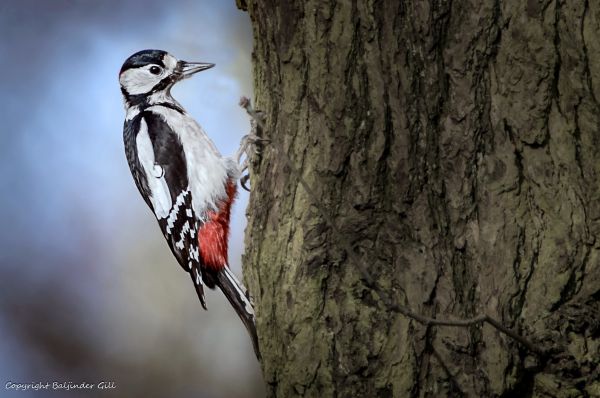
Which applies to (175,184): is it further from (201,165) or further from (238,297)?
(238,297)

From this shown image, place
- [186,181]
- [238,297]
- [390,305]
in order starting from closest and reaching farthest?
1. [390,305]
2. [238,297]
3. [186,181]

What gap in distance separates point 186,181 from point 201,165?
0.12 m

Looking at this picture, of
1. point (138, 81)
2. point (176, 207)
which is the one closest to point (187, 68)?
point (138, 81)

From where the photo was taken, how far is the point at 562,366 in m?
1.66

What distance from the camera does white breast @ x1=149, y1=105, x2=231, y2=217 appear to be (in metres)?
3.10

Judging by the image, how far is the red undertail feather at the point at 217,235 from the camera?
305 cm

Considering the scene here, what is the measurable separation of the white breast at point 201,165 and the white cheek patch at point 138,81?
11.3 inches

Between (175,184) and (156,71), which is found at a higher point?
(156,71)

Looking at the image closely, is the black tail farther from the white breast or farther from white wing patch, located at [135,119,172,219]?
→ white wing patch, located at [135,119,172,219]

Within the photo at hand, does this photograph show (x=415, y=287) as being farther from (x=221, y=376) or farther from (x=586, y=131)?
(x=221, y=376)

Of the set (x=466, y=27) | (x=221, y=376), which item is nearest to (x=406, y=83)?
(x=466, y=27)

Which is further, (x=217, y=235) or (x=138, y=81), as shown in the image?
(x=138, y=81)

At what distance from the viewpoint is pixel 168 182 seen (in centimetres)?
327

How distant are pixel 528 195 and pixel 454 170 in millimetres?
181
